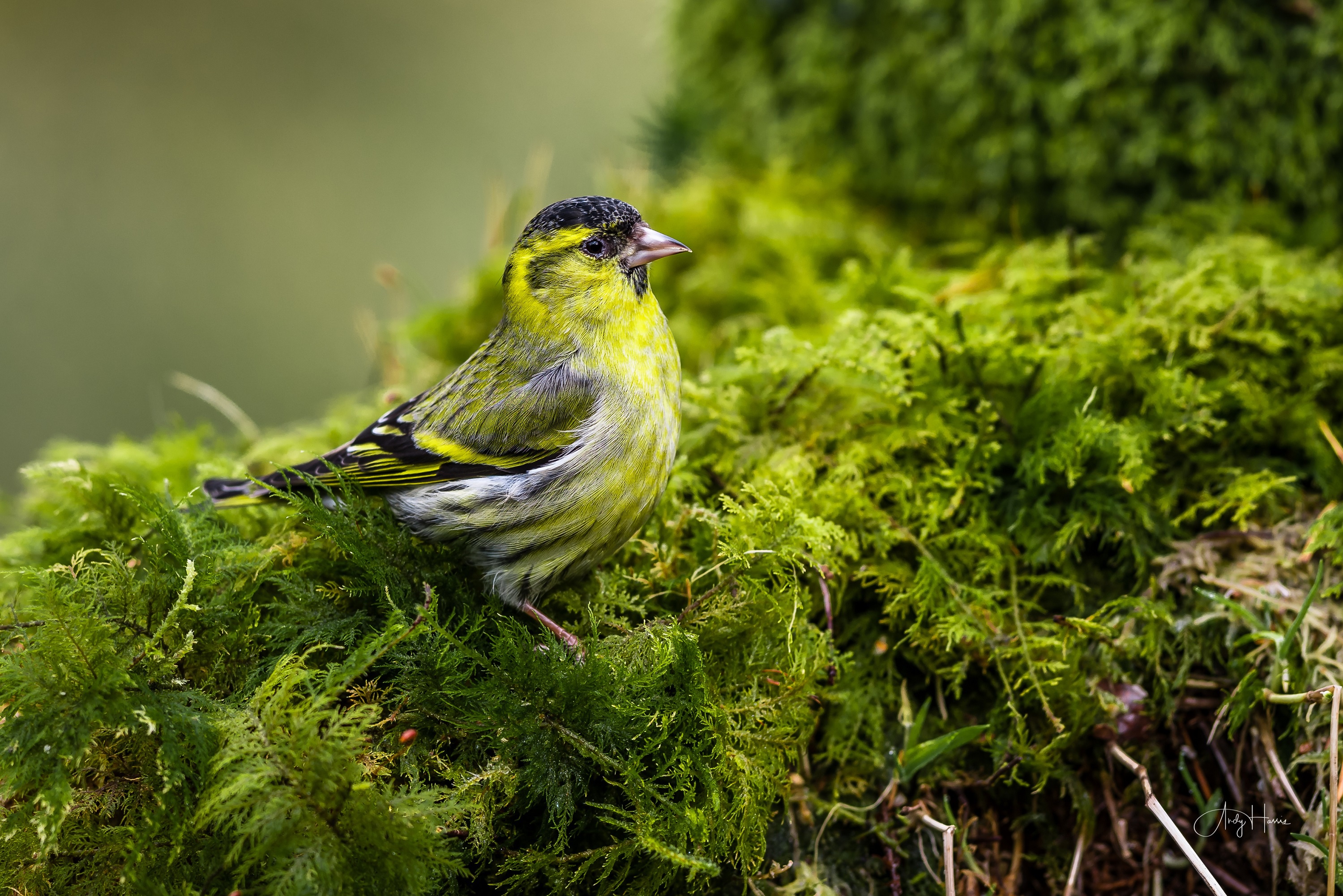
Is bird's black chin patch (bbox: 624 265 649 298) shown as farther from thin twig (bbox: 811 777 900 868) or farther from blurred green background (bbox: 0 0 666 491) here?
blurred green background (bbox: 0 0 666 491)

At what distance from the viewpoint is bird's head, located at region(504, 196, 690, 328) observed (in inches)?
112

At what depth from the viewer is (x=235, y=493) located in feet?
8.79

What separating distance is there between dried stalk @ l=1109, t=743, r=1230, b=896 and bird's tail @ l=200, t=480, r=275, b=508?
247cm

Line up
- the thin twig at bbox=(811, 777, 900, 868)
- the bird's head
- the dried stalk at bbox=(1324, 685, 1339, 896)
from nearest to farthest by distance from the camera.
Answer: the dried stalk at bbox=(1324, 685, 1339, 896) → the thin twig at bbox=(811, 777, 900, 868) → the bird's head

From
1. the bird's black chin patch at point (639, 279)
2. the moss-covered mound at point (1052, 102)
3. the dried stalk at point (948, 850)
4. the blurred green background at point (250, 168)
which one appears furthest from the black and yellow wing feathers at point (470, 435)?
the blurred green background at point (250, 168)

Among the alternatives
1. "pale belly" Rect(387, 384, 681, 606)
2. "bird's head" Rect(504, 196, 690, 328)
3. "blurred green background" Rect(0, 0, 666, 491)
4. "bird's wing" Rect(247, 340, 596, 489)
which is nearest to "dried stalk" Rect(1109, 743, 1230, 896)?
"pale belly" Rect(387, 384, 681, 606)

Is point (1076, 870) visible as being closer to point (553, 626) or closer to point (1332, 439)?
point (553, 626)

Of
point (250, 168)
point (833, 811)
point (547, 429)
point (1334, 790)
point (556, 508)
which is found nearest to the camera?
point (1334, 790)

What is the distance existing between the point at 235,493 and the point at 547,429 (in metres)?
0.97

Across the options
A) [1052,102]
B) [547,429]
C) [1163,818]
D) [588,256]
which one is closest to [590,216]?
[588,256]

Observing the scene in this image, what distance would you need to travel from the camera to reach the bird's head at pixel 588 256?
2834 millimetres

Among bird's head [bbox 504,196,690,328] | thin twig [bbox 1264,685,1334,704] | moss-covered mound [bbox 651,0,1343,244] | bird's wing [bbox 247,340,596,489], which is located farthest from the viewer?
moss-covered mound [bbox 651,0,1343,244]

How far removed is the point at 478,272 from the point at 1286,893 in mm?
4320

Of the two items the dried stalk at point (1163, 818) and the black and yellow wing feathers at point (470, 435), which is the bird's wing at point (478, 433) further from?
the dried stalk at point (1163, 818)
